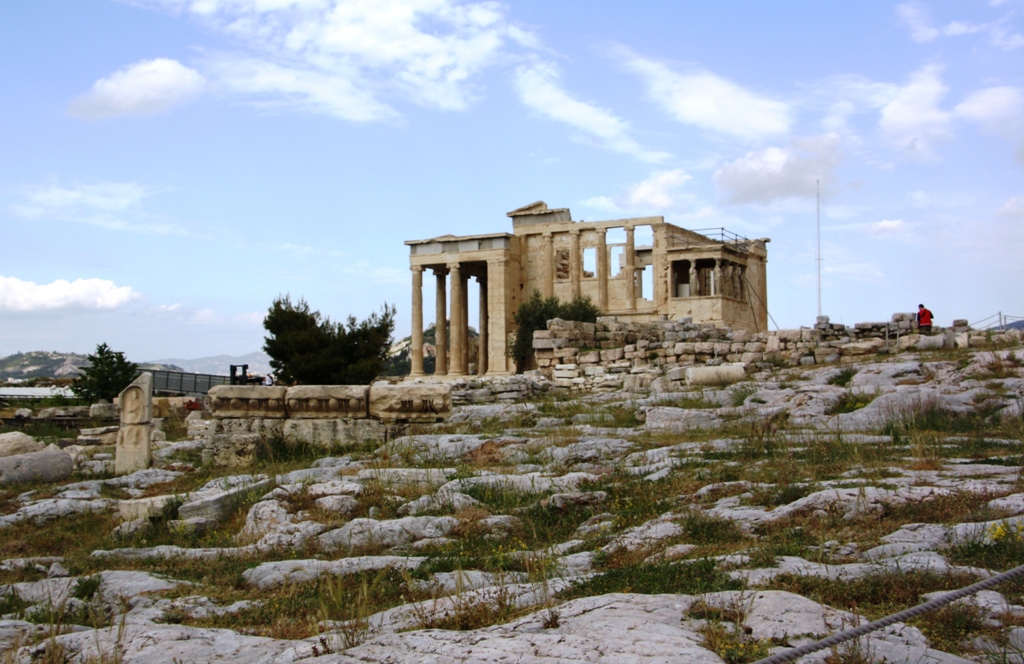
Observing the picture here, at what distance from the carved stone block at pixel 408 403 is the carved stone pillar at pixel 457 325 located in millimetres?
35388

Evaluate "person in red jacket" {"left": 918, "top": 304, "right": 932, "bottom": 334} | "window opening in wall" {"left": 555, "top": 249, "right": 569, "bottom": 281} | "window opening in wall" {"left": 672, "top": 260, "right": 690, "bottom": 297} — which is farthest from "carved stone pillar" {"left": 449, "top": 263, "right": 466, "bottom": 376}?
"person in red jacket" {"left": 918, "top": 304, "right": 932, "bottom": 334}

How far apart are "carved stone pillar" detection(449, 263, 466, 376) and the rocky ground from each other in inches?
1443

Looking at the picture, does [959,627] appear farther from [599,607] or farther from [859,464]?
[859,464]

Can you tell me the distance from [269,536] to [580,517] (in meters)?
2.55

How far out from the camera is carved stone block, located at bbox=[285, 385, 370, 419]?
13516mm

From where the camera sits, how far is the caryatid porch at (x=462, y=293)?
49969 millimetres

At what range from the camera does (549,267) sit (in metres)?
51.7

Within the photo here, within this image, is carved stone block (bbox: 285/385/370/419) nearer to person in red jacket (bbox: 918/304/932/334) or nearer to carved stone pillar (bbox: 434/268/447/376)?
person in red jacket (bbox: 918/304/932/334)

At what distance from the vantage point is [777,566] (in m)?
5.34

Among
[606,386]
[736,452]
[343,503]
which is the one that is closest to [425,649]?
[343,503]

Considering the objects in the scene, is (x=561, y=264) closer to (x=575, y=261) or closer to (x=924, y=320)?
(x=575, y=261)

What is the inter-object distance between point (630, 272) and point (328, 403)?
38.1 m

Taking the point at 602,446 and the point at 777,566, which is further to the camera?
the point at 602,446

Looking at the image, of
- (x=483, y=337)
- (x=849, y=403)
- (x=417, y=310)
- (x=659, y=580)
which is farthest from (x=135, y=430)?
(x=483, y=337)
